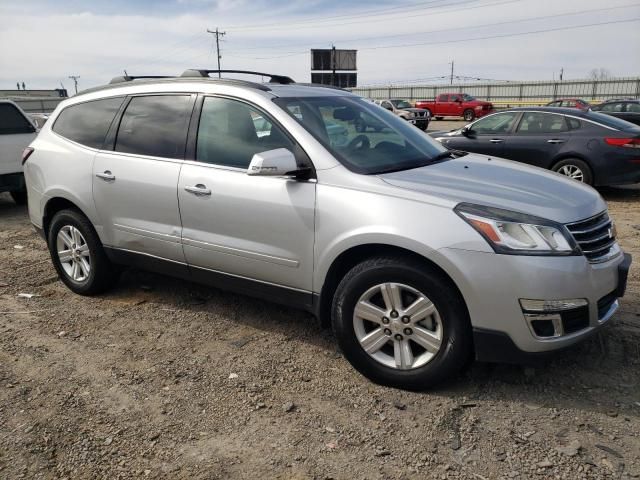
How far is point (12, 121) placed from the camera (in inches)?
A: 353

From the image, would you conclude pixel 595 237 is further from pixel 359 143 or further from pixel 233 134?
pixel 233 134

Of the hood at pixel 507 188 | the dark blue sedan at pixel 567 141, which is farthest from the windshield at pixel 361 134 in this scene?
the dark blue sedan at pixel 567 141

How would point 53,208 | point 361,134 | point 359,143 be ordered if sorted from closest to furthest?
point 359,143, point 361,134, point 53,208

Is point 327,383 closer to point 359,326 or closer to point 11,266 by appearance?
point 359,326

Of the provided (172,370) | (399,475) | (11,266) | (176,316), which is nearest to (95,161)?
(176,316)

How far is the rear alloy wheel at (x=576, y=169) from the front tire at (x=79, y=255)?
684cm

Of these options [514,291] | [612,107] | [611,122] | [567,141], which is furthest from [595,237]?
[612,107]

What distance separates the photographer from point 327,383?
331 centimetres

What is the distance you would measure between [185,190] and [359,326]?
155 centimetres

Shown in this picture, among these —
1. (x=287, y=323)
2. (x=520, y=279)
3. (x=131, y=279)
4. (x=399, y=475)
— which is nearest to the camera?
(x=399, y=475)

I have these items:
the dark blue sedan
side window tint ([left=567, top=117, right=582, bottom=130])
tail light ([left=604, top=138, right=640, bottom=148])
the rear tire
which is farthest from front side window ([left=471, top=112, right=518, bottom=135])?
the rear tire

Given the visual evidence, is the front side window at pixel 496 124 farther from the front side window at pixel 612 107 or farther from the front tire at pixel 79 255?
the front side window at pixel 612 107

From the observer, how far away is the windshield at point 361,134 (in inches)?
136

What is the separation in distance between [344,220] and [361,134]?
0.87 metres
